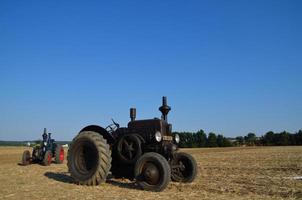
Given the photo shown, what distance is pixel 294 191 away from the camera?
10273 mm

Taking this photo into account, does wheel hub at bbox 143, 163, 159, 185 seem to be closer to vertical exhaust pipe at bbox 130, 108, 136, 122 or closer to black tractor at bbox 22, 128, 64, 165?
vertical exhaust pipe at bbox 130, 108, 136, 122

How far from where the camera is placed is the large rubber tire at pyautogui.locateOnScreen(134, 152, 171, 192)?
10.8 metres

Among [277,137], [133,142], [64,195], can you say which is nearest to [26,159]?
[133,142]

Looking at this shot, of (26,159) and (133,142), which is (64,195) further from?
(26,159)

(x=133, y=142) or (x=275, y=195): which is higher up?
(x=133, y=142)

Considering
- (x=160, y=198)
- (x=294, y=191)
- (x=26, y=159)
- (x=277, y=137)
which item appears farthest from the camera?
(x=277, y=137)

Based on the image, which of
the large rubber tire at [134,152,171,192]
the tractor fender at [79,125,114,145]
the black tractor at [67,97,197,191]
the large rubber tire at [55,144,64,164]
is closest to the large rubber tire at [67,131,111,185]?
the black tractor at [67,97,197,191]

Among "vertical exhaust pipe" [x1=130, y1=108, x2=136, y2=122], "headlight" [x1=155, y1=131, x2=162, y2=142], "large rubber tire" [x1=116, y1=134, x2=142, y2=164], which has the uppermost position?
"vertical exhaust pipe" [x1=130, y1=108, x2=136, y2=122]

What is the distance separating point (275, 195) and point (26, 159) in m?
15.1

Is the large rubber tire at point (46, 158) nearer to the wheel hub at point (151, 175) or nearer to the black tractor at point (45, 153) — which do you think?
the black tractor at point (45, 153)

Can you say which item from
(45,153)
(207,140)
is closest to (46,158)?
(45,153)

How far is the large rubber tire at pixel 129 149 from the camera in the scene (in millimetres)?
12251

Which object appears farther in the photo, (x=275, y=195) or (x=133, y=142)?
(x=133, y=142)

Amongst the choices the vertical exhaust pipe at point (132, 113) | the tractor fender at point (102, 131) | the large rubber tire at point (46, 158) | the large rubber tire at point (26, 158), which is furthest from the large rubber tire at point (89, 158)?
the large rubber tire at point (26, 158)
